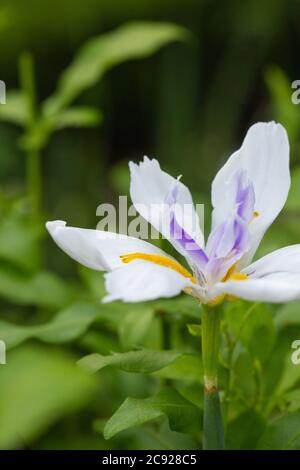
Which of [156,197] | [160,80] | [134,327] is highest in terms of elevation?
[160,80]

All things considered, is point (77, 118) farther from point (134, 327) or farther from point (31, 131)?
point (134, 327)

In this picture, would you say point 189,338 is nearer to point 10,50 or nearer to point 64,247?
point 64,247

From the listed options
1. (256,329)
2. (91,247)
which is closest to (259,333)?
(256,329)

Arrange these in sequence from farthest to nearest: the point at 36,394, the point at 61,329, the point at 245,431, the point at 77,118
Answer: the point at 77,118 < the point at 36,394 < the point at 61,329 < the point at 245,431

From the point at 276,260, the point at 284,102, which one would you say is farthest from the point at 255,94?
the point at 276,260

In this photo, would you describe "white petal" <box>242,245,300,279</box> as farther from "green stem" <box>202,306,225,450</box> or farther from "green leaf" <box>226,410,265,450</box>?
"green leaf" <box>226,410,265,450</box>

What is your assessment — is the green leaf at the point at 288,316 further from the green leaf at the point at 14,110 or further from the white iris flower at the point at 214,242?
the green leaf at the point at 14,110
